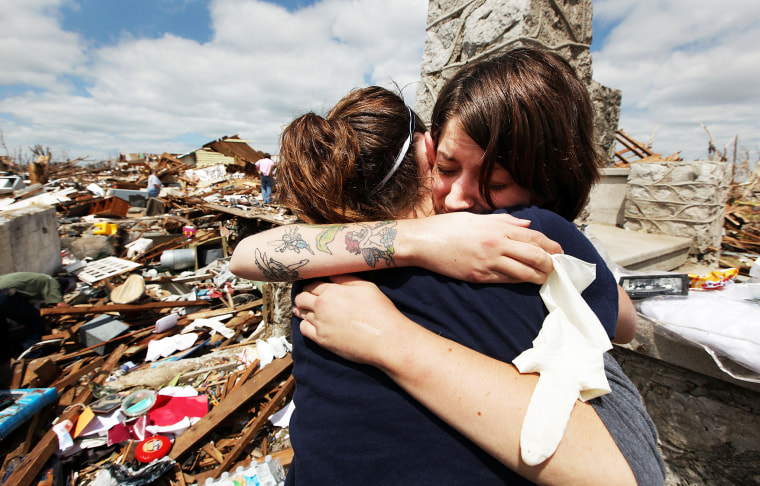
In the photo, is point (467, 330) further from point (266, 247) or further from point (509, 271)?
point (266, 247)

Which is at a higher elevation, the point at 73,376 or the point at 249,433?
the point at 73,376

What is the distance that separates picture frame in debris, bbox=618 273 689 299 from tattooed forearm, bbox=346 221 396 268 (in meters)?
2.00

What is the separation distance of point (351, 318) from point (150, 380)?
515 centimetres

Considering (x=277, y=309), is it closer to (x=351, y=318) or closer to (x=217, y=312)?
(x=217, y=312)

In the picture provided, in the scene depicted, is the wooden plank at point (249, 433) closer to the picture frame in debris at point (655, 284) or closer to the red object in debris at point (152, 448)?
the red object in debris at point (152, 448)

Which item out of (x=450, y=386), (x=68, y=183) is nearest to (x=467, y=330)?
(x=450, y=386)

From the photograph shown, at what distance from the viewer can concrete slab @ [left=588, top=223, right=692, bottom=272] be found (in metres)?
3.54

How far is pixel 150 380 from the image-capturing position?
465 cm

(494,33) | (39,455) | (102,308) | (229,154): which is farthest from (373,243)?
(229,154)

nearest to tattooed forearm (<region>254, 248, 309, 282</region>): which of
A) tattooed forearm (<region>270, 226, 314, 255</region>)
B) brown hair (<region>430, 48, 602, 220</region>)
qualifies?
tattooed forearm (<region>270, 226, 314, 255</region>)

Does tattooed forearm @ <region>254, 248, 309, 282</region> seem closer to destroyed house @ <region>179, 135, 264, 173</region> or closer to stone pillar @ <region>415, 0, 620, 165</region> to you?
stone pillar @ <region>415, 0, 620, 165</region>

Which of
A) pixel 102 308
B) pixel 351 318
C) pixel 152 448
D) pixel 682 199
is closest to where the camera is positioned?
pixel 351 318

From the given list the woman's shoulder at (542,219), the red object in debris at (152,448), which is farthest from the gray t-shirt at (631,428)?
the red object in debris at (152,448)

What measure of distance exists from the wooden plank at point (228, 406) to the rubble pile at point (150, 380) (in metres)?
0.01
